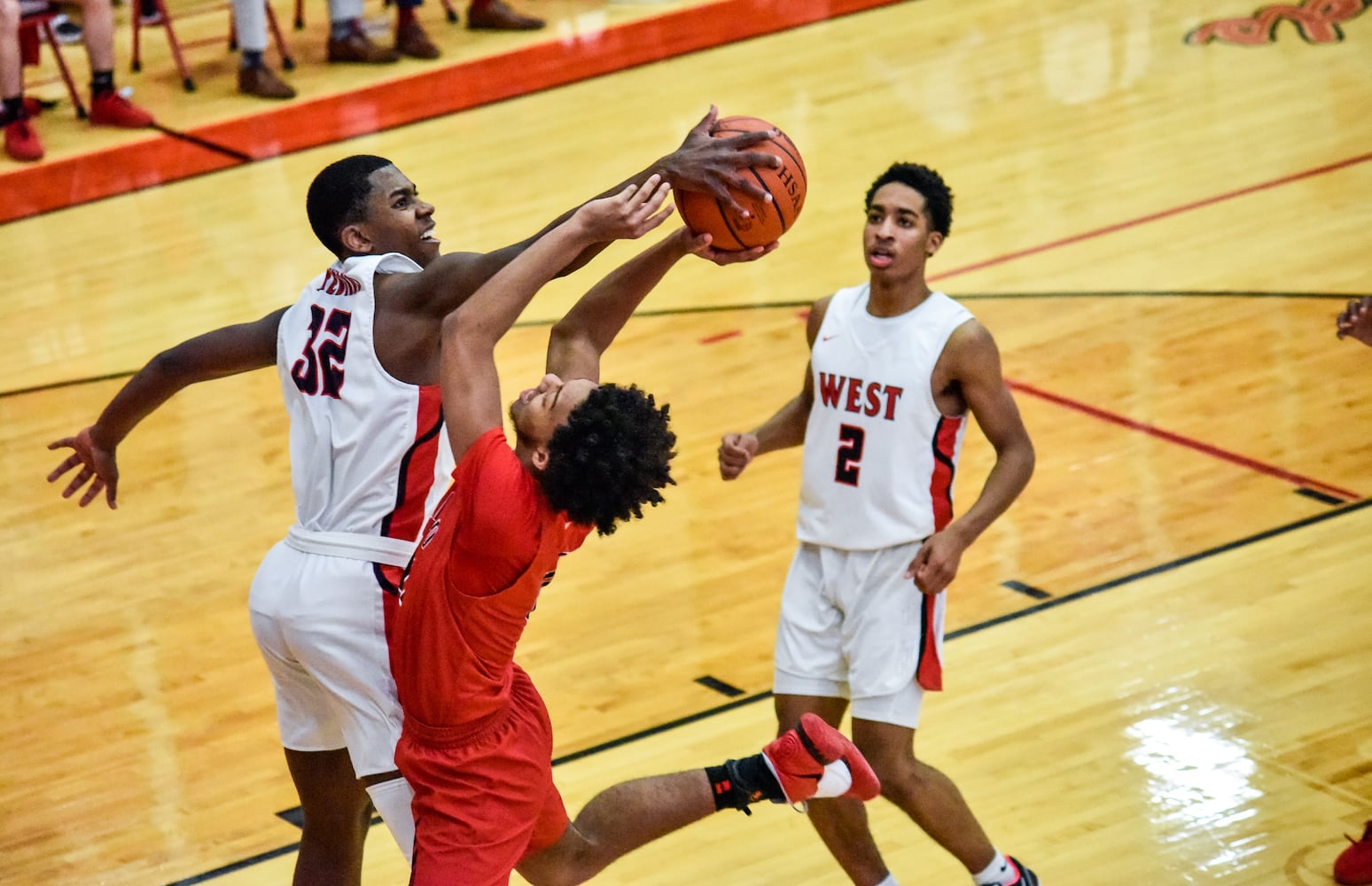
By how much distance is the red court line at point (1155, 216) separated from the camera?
919 centimetres

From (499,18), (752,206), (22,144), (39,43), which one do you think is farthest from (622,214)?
(39,43)

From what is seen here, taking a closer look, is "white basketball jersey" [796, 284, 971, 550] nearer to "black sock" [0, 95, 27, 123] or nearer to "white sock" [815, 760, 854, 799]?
"white sock" [815, 760, 854, 799]

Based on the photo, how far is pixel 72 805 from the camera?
546cm

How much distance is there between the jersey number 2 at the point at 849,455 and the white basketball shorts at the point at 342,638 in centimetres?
132

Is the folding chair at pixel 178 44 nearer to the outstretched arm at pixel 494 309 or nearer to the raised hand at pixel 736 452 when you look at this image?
the raised hand at pixel 736 452

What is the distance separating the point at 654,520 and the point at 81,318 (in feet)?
12.6

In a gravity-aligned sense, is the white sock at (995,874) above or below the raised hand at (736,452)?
below

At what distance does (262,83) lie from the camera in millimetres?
11586

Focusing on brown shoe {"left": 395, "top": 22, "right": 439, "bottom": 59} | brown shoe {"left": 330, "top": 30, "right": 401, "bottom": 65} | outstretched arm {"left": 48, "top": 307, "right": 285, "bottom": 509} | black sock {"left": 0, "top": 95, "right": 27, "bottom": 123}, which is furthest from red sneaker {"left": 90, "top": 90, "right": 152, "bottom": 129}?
outstretched arm {"left": 48, "top": 307, "right": 285, "bottom": 509}

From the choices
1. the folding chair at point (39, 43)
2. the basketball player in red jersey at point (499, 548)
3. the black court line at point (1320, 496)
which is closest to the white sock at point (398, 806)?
the basketball player in red jersey at point (499, 548)

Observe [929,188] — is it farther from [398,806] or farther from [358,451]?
[398,806]

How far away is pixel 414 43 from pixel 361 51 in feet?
1.20

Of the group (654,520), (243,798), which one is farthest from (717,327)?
(243,798)

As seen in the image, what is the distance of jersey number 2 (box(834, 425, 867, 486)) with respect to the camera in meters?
4.66
